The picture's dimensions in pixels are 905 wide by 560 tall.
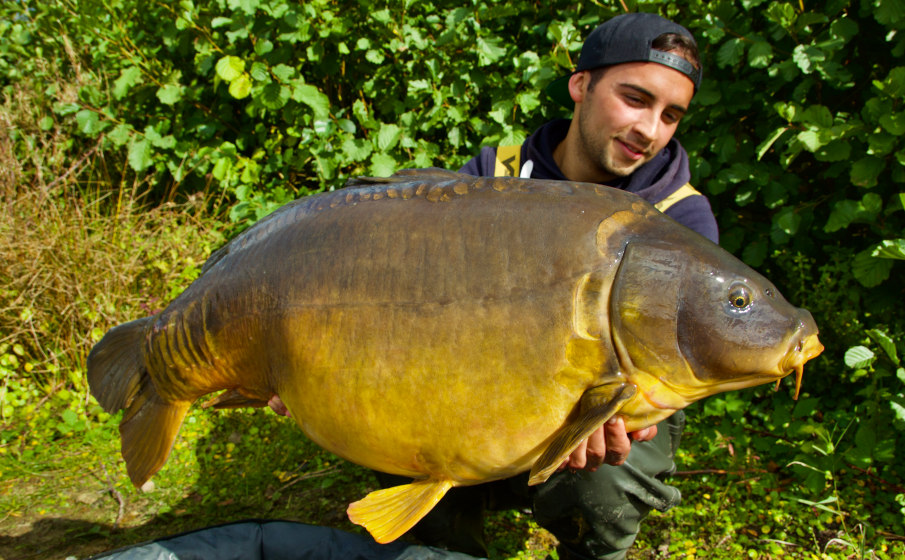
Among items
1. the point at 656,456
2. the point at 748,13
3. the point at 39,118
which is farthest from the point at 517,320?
the point at 39,118

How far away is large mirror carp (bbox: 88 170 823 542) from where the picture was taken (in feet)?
3.67

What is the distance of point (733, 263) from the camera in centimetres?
115

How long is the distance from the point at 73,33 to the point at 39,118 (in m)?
0.58

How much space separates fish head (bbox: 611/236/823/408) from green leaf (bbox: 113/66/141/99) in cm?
302

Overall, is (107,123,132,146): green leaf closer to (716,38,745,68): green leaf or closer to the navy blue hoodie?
the navy blue hoodie

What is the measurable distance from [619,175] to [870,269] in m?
0.90

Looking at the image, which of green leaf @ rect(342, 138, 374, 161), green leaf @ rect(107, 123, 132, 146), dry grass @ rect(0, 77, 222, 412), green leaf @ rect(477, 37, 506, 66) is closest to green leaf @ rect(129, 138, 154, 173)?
green leaf @ rect(107, 123, 132, 146)

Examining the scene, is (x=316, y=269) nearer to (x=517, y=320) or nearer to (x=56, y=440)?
(x=517, y=320)

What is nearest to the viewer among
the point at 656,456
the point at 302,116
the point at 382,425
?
the point at 382,425

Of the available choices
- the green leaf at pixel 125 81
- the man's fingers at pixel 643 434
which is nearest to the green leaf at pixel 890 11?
the man's fingers at pixel 643 434

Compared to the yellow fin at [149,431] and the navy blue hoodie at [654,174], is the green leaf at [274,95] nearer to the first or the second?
the navy blue hoodie at [654,174]

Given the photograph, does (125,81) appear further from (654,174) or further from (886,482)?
(886,482)

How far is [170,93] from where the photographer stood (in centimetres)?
330

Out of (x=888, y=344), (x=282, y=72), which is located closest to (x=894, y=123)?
(x=888, y=344)
